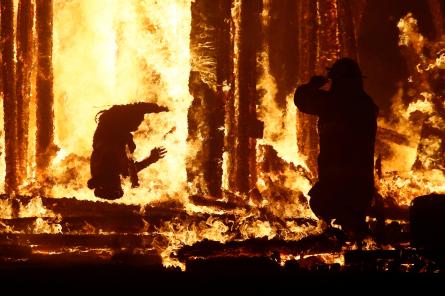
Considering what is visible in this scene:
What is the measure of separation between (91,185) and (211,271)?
3.49 m

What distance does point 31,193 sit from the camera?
7457 mm

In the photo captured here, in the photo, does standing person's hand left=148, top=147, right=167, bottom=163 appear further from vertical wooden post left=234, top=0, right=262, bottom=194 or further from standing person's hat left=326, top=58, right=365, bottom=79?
standing person's hat left=326, top=58, right=365, bottom=79

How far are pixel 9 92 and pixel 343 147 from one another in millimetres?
5137

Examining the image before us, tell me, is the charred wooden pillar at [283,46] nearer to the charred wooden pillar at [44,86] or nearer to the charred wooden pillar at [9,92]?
the charred wooden pillar at [44,86]

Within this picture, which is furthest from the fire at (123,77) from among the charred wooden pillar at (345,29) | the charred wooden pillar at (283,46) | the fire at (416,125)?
the fire at (416,125)

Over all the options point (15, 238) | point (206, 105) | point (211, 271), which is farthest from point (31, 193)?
point (211, 271)

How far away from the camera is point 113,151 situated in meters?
6.81

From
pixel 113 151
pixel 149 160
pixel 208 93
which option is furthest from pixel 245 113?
pixel 113 151

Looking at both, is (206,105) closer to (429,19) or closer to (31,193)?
(31,193)

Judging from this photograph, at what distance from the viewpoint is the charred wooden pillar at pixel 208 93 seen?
286 inches

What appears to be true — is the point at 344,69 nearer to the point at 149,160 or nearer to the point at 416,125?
the point at 416,125

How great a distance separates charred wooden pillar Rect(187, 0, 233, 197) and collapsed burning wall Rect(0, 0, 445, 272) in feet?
0.05

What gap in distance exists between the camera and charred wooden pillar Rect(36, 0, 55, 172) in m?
7.61

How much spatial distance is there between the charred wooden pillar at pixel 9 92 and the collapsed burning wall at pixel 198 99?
2 cm
